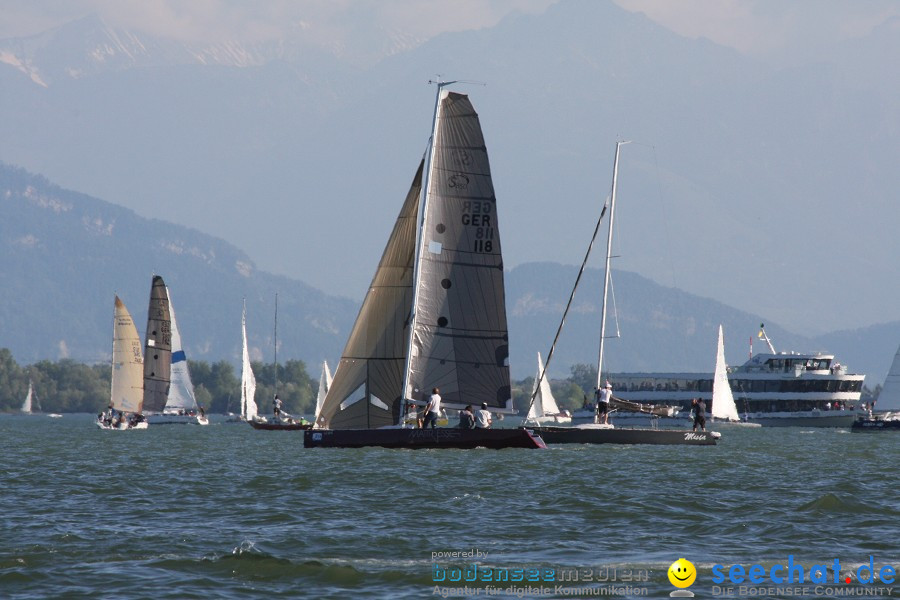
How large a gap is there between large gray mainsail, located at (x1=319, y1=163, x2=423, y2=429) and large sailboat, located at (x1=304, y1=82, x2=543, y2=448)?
0.11 feet

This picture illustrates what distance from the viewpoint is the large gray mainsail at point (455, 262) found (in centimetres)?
5231

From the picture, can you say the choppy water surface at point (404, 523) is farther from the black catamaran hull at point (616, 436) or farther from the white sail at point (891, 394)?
the white sail at point (891, 394)

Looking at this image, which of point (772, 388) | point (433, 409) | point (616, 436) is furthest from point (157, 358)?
point (433, 409)

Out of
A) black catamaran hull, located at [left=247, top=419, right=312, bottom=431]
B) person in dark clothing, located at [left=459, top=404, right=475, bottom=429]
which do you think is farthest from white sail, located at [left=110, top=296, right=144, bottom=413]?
person in dark clothing, located at [left=459, top=404, right=475, bottom=429]

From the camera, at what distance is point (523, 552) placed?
25984mm

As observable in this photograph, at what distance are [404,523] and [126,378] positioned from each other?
3195 inches

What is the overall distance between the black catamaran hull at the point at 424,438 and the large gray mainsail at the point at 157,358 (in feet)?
193

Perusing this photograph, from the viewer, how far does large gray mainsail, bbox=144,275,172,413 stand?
110 meters

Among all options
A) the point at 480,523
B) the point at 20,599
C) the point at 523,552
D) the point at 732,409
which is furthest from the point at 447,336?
the point at 732,409

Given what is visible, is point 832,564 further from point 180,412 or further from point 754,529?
point 180,412

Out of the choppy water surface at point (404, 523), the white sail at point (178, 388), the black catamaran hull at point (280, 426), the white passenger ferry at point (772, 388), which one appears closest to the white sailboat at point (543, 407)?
the white passenger ferry at point (772, 388)

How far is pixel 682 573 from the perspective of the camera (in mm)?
23219

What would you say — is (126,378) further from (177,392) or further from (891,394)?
(891,394)

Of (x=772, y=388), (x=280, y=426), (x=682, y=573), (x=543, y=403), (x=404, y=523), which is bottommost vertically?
(x=682, y=573)
